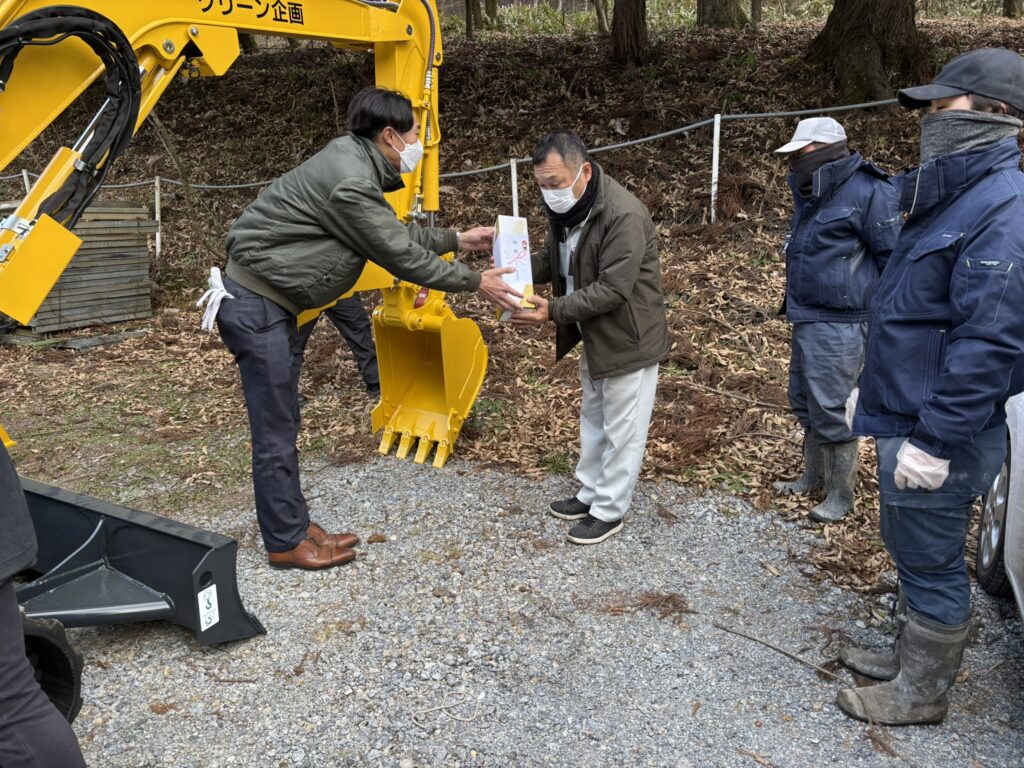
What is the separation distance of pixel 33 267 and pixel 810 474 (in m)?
4.22

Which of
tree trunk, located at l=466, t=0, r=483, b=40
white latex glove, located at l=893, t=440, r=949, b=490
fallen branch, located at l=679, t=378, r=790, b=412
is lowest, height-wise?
fallen branch, located at l=679, t=378, r=790, b=412

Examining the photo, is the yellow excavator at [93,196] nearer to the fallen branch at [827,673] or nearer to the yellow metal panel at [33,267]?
the yellow metal panel at [33,267]

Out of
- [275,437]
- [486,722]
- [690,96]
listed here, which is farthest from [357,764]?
[690,96]

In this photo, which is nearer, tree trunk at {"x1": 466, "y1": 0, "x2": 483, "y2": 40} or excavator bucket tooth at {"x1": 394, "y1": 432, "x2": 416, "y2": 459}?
Answer: excavator bucket tooth at {"x1": 394, "y1": 432, "x2": 416, "y2": 459}

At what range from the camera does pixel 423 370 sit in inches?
230

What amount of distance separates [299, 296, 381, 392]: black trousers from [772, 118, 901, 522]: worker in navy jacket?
3.52m

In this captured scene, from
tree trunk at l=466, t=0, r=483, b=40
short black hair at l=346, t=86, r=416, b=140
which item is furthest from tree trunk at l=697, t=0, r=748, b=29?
short black hair at l=346, t=86, r=416, b=140

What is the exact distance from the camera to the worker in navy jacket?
13.7 ft

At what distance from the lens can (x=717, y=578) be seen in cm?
418

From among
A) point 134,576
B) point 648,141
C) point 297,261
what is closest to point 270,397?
point 297,261

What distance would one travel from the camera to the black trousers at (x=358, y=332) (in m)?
6.75

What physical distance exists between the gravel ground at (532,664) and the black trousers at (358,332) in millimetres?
2344

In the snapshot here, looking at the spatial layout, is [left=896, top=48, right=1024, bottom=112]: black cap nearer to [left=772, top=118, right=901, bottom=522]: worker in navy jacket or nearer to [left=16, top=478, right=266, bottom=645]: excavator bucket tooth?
[left=772, top=118, right=901, bottom=522]: worker in navy jacket

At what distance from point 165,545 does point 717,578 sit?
8.85 feet
